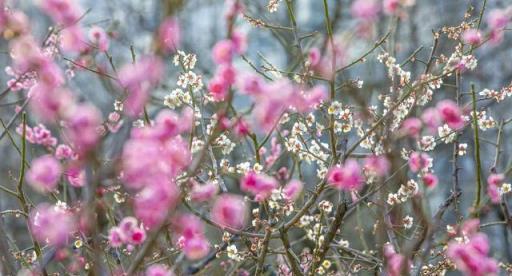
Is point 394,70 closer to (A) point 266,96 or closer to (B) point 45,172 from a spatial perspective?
(A) point 266,96

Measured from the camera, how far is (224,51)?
1.88 meters

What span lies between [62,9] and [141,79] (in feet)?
1.19

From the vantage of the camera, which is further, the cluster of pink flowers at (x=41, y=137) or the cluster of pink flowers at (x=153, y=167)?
the cluster of pink flowers at (x=41, y=137)

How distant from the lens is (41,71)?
1712 millimetres

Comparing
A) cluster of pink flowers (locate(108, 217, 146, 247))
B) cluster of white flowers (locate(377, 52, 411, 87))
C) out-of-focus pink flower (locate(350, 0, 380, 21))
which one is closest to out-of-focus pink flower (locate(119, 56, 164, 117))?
cluster of pink flowers (locate(108, 217, 146, 247))

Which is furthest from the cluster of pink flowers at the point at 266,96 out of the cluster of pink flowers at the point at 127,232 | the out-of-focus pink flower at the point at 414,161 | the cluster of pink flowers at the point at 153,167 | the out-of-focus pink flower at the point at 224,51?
the out-of-focus pink flower at the point at 414,161

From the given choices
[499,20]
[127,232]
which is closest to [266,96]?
[127,232]

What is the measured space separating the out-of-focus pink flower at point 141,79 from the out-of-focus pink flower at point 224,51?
25cm

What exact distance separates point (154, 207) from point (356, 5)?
1.16 metres

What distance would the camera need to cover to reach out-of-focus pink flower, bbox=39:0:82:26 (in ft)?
6.00

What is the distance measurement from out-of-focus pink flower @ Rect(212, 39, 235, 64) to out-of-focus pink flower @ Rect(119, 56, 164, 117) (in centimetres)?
25

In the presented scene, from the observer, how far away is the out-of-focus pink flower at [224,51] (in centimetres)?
187

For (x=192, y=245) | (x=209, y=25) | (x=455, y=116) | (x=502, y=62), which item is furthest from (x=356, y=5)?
(x=209, y=25)

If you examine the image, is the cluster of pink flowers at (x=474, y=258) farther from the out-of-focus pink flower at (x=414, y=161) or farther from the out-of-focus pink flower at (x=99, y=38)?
the out-of-focus pink flower at (x=99, y=38)
